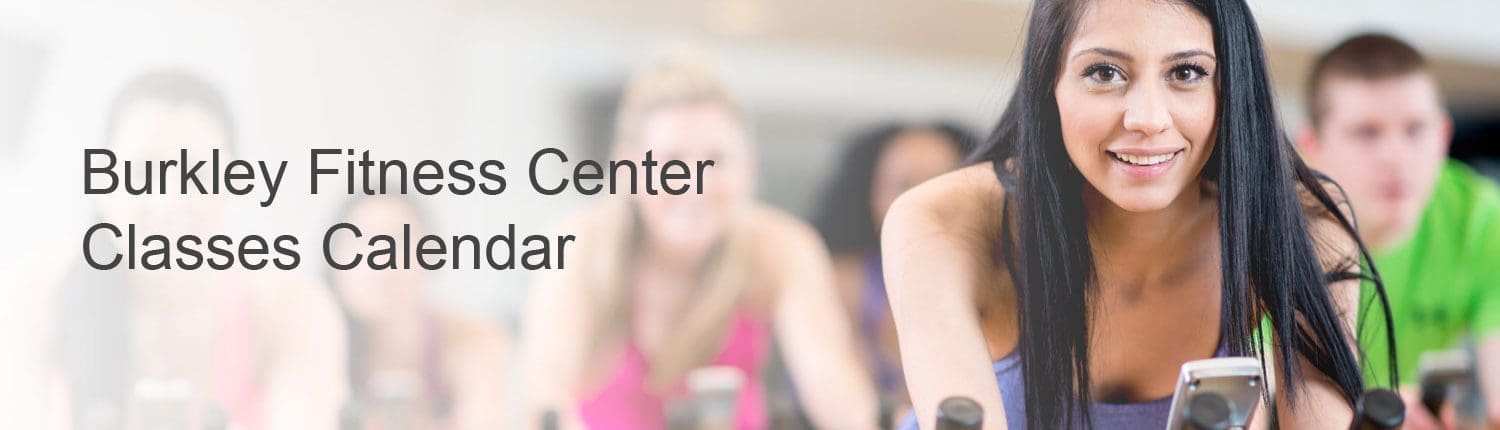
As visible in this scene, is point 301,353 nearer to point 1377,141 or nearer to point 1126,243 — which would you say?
point 1126,243

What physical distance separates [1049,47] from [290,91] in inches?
38.3

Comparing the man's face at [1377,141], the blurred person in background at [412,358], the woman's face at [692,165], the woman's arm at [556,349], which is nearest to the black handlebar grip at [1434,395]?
the man's face at [1377,141]

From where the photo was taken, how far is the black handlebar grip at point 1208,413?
1000 millimetres

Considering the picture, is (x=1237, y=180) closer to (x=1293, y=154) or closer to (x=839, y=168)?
(x=1293, y=154)

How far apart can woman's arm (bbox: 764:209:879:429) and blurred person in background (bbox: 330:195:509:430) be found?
491 mm

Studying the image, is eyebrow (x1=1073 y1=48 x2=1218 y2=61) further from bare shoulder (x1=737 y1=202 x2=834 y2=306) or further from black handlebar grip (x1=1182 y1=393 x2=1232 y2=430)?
bare shoulder (x1=737 y1=202 x2=834 y2=306)

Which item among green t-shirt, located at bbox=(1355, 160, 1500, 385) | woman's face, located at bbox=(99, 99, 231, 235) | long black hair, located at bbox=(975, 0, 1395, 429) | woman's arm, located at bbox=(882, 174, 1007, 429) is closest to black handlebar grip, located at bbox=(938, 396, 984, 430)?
woman's arm, located at bbox=(882, 174, 1007, 429)

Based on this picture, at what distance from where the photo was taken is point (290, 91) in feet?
5.32

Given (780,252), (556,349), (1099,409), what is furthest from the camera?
(780,252)

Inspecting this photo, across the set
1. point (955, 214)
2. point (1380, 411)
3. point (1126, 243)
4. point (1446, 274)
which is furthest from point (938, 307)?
point (1446, 274)

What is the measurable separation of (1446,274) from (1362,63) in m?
0.37

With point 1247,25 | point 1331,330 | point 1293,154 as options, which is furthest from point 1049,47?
point 1331,330

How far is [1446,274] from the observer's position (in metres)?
1.82

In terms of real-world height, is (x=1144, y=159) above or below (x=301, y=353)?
above
